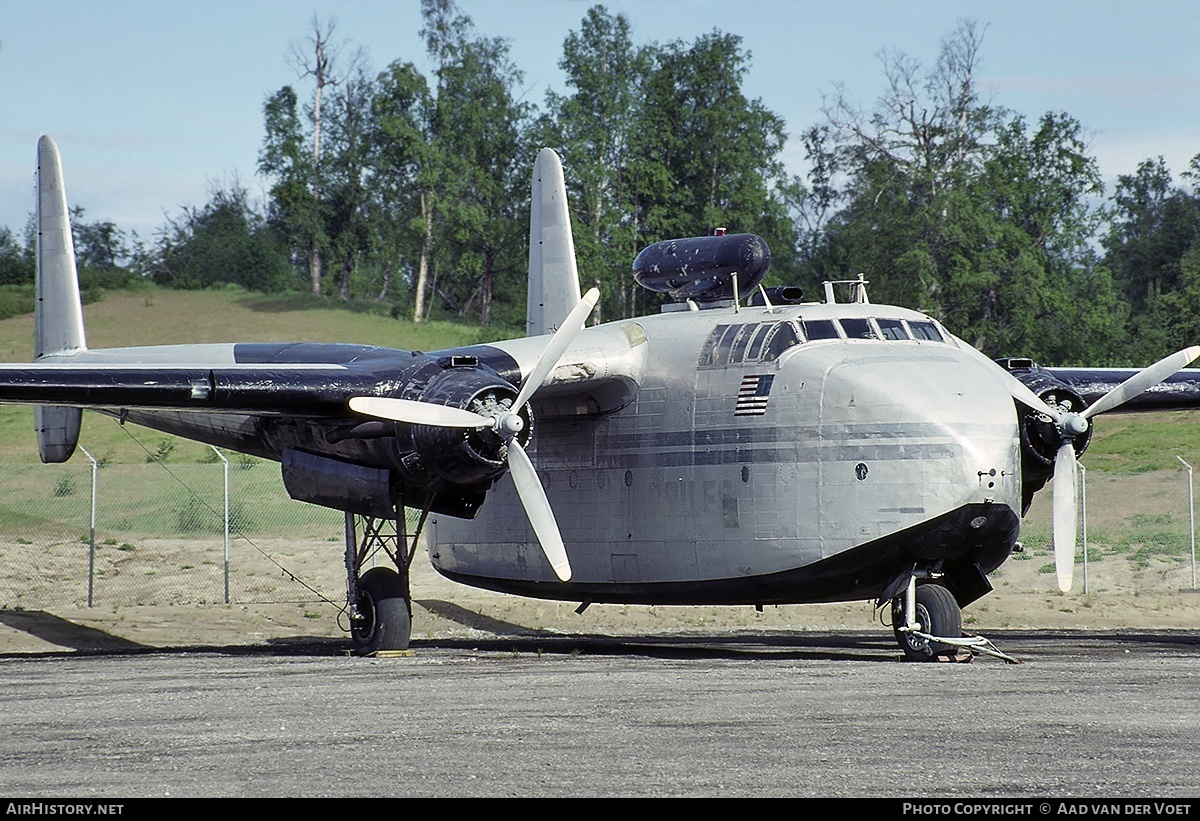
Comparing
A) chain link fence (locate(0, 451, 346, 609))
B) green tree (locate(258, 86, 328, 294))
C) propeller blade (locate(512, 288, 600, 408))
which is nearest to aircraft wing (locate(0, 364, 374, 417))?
propeller blade (locate(512, 288, 600, 408))

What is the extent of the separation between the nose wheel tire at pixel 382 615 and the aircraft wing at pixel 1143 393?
33.1ft

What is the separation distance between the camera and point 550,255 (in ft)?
78.6

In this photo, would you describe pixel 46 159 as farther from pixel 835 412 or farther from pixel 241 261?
pixel 241 261

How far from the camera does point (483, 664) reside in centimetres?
1678

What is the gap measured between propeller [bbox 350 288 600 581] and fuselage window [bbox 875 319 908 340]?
363 cm

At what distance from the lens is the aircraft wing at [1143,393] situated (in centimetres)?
2084

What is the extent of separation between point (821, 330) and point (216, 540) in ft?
66.3

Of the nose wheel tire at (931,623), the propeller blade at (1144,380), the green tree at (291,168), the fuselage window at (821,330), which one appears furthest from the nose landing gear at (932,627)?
the green tree at (291,168)

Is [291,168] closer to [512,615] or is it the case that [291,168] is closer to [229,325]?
[229,325]

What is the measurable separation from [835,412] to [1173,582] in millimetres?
15411

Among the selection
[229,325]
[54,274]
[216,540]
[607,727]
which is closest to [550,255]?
[54,274]

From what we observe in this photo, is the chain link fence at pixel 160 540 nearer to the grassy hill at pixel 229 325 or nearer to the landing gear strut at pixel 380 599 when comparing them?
the landing gear strut at pixel 380 599

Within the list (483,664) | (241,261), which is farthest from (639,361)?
(241,261)

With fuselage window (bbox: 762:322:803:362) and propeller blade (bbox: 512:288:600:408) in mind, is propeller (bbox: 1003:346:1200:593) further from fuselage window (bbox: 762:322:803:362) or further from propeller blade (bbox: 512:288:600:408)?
propeller blade (bbox: 512:288:600:408)
